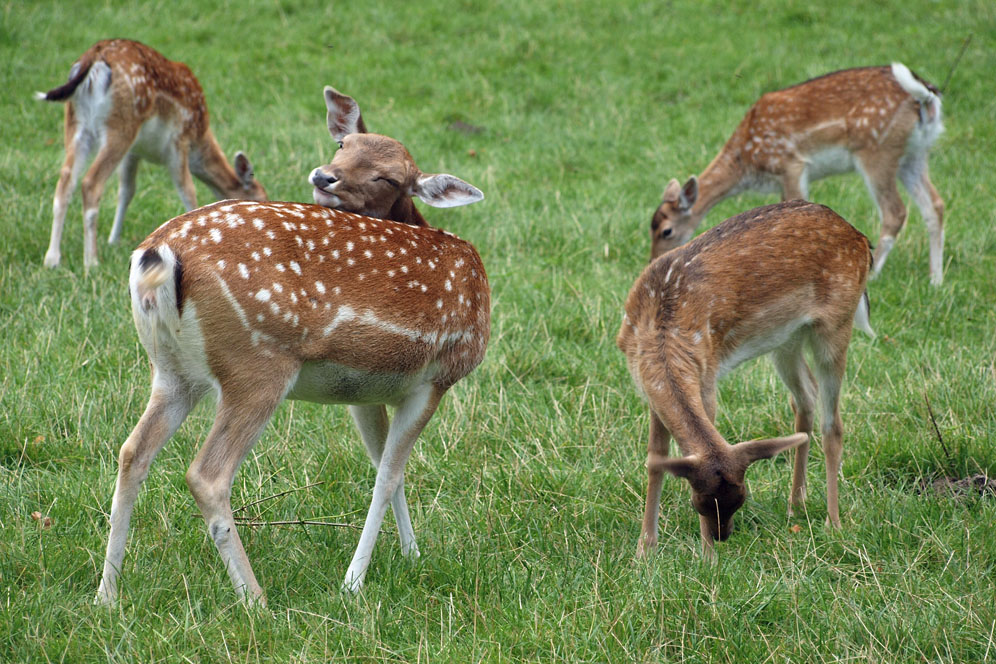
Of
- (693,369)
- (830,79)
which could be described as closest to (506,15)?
(830,79)

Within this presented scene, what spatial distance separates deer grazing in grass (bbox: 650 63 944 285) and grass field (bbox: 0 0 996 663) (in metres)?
0.27

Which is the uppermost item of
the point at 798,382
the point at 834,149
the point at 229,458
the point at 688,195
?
the point at 229,458

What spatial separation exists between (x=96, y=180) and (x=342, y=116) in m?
3.10

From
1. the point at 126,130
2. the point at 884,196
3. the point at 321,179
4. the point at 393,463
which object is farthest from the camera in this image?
the point at 884,196

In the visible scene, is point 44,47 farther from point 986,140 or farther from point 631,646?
point 631,646

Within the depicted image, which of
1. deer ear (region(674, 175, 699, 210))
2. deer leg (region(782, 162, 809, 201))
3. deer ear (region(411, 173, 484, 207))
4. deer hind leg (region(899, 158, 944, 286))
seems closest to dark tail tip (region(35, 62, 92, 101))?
deer ear (region(411, 173, 484, 207))

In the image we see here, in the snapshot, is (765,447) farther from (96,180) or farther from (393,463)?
(96,180)

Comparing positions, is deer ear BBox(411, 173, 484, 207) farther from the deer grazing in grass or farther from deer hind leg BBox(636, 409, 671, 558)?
the deer grazing in grass

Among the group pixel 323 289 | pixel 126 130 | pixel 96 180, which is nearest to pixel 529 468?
pixel 323 289

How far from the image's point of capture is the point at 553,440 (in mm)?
4695

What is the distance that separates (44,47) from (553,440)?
9.37 m

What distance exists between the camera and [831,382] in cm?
436

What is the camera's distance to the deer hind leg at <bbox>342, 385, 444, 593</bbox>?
11.8 ft

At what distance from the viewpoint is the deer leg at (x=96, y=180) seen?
22.9ft
